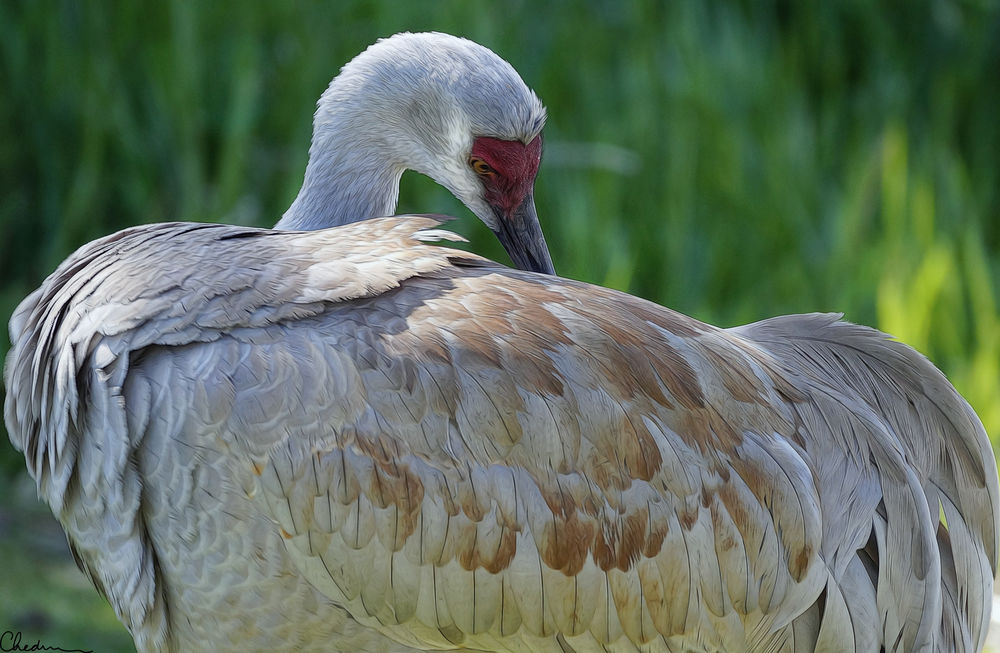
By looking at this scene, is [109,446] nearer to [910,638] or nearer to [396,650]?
[396,650]

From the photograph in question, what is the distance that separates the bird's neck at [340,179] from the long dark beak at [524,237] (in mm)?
292

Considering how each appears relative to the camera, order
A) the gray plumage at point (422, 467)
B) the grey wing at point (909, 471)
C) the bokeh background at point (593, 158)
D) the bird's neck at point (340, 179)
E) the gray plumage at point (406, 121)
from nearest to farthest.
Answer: the gray plumage at point (422, 467) < the grey wing at point (909, 471) < the gray plumage at point (406, 121) < the bird's neck at point (340, 179) < the bokeh background at point (593, 158)

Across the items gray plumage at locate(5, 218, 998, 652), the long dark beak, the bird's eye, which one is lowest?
gray plumage at locate(5, 218, 998, 652)

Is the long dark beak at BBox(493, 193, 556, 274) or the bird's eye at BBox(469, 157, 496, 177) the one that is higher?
the bird's eye at BBox(469, 157, 496, 177)

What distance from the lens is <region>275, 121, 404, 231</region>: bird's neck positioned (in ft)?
8.75

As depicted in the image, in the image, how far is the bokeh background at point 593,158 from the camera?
14.7 feet

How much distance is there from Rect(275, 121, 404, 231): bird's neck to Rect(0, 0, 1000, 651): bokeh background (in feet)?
5.58

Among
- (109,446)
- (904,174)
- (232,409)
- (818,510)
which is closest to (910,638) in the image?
(818,510)

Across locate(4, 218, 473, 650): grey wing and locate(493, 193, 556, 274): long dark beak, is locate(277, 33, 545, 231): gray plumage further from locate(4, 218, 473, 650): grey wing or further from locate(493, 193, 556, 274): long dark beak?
locate(4, 218, 473, 650): grey wing

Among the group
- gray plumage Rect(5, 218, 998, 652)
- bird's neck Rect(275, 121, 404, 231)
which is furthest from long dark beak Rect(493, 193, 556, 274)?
gray plumage Rect(5, 218, 998, 652)
